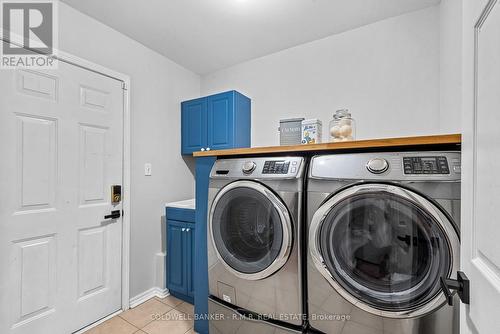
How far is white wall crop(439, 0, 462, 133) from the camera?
125cm

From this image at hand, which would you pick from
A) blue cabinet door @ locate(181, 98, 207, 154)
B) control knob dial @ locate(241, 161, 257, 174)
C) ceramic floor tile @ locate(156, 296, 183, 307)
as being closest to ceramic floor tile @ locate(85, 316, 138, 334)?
ceramic floor tile @ locate(156, 296, 183, 307)

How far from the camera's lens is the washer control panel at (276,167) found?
4.21ft

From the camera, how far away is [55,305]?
1.59m

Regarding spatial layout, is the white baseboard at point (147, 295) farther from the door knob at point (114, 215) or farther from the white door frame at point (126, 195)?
the door knob at point (114, 215)

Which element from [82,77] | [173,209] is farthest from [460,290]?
[82,77]

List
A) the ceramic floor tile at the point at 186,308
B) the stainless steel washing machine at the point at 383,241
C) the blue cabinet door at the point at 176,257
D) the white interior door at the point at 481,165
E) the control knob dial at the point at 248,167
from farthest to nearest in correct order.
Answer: the blue cabinet door at the point at 176,257 < the ceramic floor tile at the point at 186,308 < the control knob dial at the point at 248,167 < the stainless steel washing machine at the point at 383,241 < the white interior door at the point at 481,165

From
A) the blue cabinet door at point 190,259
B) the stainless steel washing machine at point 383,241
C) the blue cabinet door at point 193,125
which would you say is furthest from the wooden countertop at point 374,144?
the blue cabinet door at point 193,125

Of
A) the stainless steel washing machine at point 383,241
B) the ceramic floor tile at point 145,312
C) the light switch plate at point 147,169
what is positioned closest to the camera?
the stainless steel washing machine at point 383,241

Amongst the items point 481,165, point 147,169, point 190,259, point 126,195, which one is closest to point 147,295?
point 190,259

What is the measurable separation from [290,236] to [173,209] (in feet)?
4.47

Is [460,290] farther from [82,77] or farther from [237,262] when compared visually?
[82,77]

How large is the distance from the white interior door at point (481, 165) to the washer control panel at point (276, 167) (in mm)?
775

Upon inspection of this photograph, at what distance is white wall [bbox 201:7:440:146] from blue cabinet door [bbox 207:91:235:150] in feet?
1.10

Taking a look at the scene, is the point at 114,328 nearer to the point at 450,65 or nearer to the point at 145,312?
the point at 145,312
